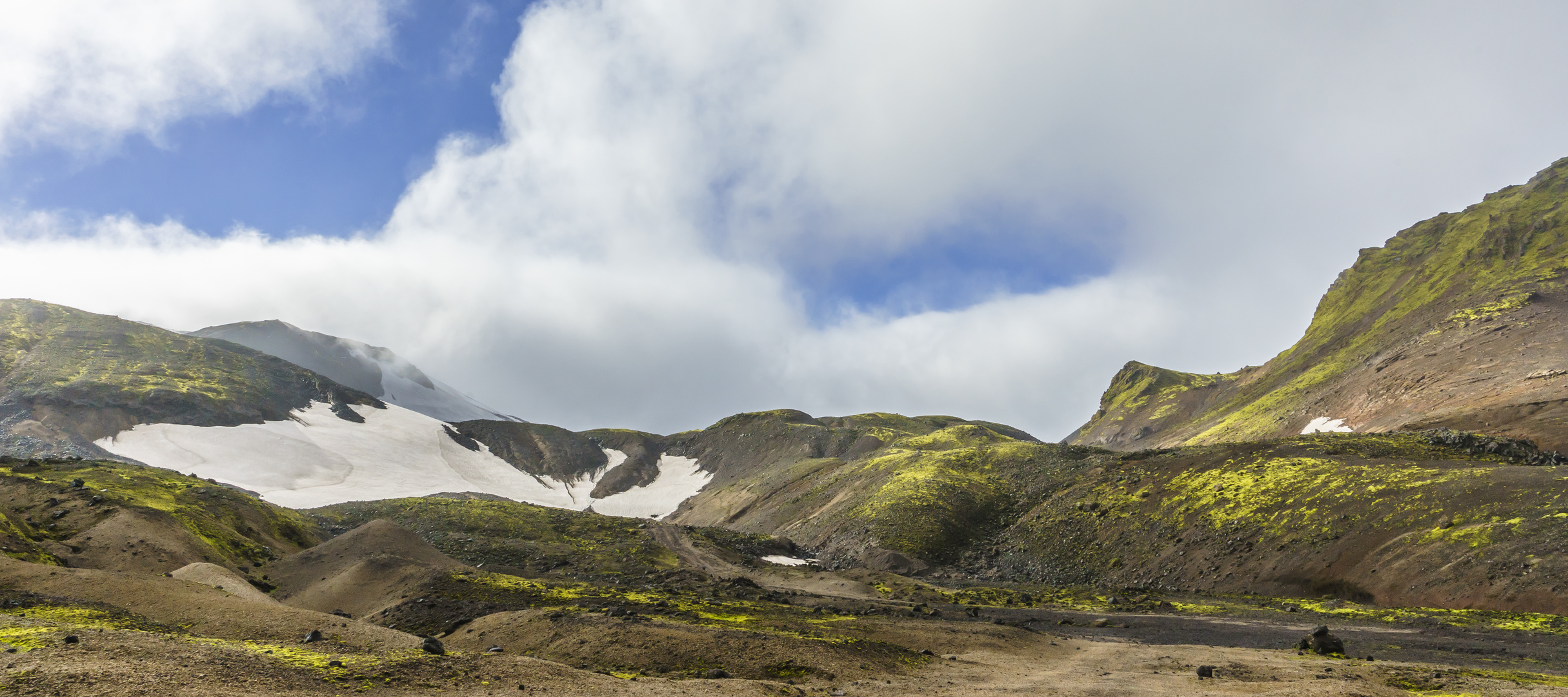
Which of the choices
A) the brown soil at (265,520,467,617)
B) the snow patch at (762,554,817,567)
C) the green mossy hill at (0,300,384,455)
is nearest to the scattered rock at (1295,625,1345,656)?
the brown soil at (265,520,467,617)

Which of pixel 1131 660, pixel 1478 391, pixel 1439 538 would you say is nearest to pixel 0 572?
pixel 1131 660

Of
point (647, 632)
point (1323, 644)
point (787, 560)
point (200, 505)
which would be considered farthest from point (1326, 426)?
point (200, 505)

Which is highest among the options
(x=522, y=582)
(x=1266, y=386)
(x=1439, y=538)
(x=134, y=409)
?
(x=1266, y=386)

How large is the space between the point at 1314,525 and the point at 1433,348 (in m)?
57.1

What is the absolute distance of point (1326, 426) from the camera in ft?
272

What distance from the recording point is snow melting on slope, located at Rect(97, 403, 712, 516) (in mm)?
89312

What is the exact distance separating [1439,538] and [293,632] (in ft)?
161

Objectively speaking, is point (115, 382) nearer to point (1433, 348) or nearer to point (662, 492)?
point (662, 492)

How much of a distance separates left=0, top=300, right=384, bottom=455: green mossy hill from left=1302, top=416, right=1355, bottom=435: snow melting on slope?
140 metres

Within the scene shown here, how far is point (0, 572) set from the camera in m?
19.2

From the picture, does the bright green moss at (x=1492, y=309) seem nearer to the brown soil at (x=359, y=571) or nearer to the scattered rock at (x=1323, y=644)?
the scattered rock at (x=1323, y=644)

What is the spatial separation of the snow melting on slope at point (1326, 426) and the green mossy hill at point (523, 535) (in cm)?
7451

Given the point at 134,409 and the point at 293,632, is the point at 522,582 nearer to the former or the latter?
the point at 293,632

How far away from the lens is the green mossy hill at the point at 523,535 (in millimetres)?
50250
